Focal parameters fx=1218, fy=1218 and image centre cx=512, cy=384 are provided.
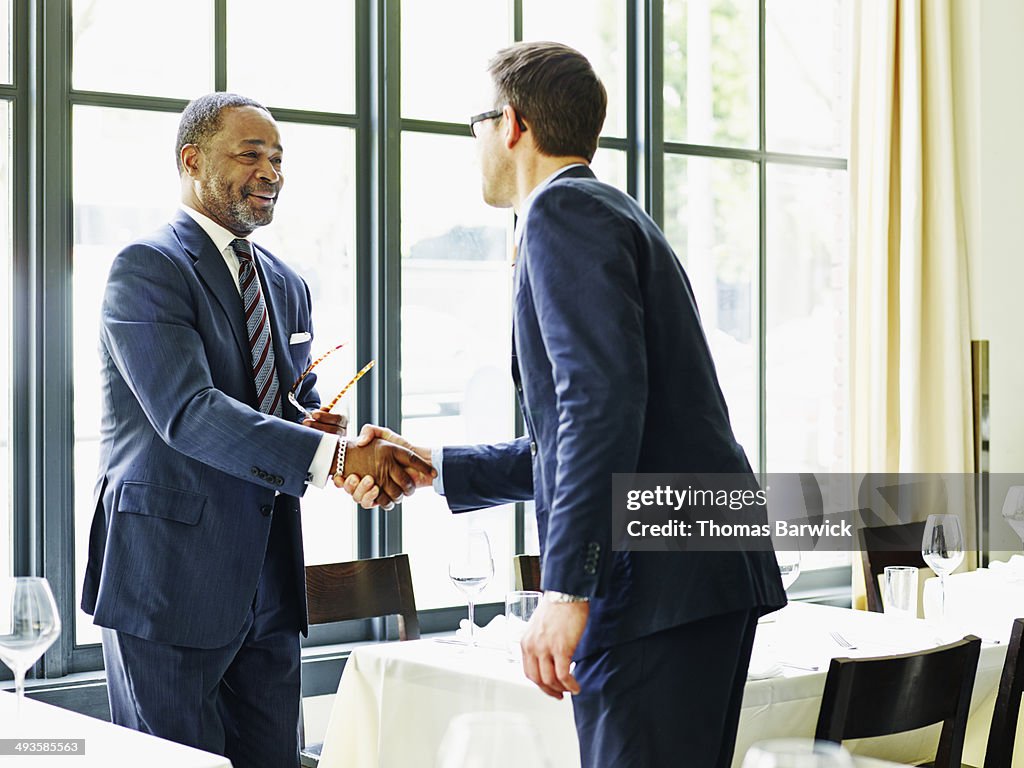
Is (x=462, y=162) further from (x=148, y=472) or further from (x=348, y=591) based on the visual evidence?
(x=148, y=472)

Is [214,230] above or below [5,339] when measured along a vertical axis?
above

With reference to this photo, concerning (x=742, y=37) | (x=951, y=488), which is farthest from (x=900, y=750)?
(x=742, y=37)

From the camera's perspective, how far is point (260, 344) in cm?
249

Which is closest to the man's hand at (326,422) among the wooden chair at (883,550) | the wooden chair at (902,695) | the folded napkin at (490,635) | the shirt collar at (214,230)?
the shirt collar at (214,230)

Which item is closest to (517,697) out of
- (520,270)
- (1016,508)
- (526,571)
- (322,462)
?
(322,462)

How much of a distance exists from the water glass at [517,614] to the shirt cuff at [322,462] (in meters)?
0.44

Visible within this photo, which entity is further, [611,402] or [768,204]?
[768,204]

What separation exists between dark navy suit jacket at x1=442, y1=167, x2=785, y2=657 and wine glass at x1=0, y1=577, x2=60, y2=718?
2.16 ft

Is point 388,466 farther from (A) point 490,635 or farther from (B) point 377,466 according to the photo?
(A) point 490,635

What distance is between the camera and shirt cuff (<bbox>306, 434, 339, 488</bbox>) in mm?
2378

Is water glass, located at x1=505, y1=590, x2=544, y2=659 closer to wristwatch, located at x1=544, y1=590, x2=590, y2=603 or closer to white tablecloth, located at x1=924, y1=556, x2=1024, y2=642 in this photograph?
wristwatch, located at x1=544, y1=590, x2=590, y2=603

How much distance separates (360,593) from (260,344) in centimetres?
81

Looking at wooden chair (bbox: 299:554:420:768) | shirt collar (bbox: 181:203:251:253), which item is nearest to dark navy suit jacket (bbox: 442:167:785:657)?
shirt collar (bbox: 181:203:251:253)

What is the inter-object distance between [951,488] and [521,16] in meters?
2.28
